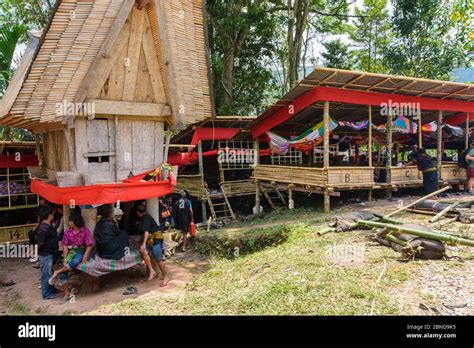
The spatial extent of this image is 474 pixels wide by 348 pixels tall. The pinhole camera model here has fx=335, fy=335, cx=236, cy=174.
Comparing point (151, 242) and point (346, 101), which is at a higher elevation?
point (346, 101)

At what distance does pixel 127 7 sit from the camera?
673 centimetres

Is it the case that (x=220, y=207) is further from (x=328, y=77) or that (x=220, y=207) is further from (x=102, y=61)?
(x=102, y=61)

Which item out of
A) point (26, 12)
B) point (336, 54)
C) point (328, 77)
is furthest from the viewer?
point (336, 54)

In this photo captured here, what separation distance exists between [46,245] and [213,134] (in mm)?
9143

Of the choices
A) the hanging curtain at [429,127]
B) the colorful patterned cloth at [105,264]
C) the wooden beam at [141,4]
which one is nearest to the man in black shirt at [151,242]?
the colorful patterned cloth at [105,264]

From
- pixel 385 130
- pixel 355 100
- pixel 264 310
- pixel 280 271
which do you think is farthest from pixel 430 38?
pixel 264 310

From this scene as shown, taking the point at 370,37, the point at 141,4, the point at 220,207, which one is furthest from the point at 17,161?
the point at 370,37

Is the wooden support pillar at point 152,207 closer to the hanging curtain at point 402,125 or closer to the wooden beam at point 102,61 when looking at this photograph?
the wooden beam at point 102,61

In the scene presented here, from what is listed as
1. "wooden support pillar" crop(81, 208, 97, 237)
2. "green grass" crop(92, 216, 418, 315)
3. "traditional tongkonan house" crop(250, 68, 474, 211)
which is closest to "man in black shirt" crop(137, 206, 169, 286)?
"green grass" crop(92, 216, 418, 315)

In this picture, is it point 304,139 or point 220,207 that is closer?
point 304,139

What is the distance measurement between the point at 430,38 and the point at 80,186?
23.9 m

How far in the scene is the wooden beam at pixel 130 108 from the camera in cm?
697

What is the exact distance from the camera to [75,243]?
6.69 metres

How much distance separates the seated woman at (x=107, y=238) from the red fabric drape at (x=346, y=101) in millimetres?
7286
